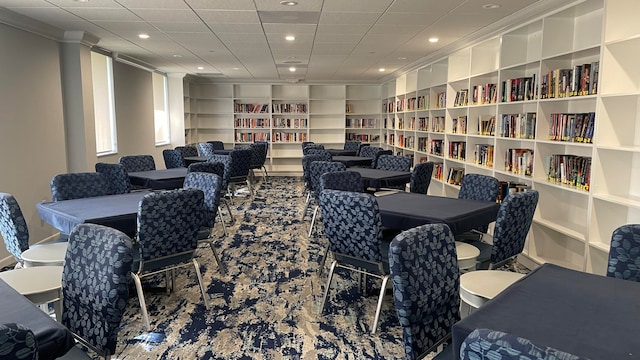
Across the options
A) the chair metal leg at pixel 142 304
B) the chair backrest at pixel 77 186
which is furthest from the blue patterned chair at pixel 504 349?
the chair backrest at pixel 77 186

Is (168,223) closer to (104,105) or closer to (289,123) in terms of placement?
(104,105)

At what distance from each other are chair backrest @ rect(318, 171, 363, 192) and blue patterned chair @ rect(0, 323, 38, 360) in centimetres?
327

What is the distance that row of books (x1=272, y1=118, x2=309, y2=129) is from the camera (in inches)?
463

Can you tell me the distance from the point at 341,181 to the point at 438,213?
4.64 ft

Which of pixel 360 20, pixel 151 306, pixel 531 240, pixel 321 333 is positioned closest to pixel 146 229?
pixel 151 306

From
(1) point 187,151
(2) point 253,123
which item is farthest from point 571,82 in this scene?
(2) point 253,123

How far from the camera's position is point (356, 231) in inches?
115

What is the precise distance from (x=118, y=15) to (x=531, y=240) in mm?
4667

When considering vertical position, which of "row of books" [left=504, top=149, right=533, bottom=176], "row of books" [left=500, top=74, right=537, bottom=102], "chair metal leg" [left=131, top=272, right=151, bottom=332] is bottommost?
"chair metal leg" [left=131, top=272, right=151, bottom=332]

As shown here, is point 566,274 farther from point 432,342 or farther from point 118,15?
point 118,15

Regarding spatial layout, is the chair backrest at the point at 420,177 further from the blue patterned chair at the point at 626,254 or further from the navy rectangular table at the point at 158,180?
the blue patterned chair at the point at 626,254

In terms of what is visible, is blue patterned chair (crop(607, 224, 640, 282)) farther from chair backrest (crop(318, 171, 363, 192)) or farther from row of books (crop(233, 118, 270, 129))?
row of books (crop(233, 118, 270, 129))

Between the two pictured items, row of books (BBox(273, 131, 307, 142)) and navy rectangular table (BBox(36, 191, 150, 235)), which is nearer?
navy rectangular table (BBox(36, 191, 150, 235))

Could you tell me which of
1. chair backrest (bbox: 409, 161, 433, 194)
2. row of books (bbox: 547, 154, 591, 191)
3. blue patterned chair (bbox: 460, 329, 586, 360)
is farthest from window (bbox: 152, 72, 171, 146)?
blue patterned chair (bbox: 460, 329, 586, 360)
